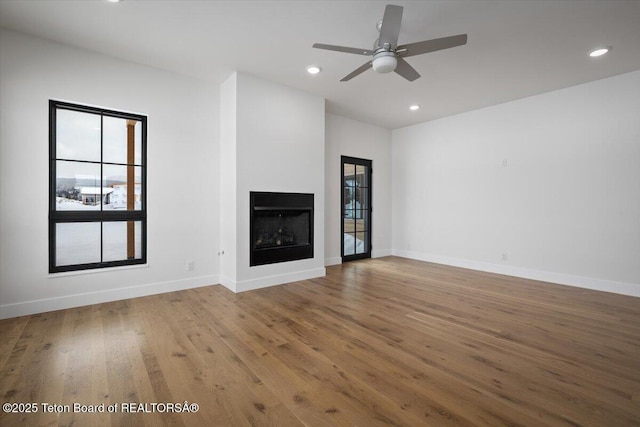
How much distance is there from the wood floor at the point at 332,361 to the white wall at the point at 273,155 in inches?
25.0

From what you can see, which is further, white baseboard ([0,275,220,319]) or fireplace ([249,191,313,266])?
fireplace ([249,191,313,266])

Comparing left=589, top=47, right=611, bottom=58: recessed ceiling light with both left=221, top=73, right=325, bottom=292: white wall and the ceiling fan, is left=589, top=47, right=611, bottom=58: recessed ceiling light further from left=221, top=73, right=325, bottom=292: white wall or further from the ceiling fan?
left=221, top=73, right=325, bottom=292: white wall

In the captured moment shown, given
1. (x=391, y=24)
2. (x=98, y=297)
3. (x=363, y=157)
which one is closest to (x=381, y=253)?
(x=363, y=157)

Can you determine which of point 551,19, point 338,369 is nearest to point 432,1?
point 551,19

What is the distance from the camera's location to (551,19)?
271 centimetres

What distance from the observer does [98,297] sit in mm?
3330

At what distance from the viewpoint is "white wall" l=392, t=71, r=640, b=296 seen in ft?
12.7

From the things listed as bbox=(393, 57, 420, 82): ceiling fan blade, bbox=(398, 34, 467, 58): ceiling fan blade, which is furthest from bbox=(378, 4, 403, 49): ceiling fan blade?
bbox=(393, 57, 420, 82): ceiling fan blade

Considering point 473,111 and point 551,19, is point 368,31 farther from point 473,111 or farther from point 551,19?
point 473,111

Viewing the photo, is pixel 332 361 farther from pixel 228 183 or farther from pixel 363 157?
pixel 363 157

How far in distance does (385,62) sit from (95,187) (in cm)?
348

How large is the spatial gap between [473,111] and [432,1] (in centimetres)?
345

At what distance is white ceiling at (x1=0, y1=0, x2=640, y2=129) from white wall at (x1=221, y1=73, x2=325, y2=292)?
0.93 ft

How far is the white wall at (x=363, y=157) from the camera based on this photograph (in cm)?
559
